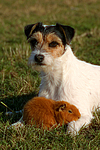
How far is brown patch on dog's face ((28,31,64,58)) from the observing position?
4730mm

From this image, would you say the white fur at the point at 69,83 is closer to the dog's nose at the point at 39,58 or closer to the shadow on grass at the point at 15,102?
the dog's nose at the point at 39,58

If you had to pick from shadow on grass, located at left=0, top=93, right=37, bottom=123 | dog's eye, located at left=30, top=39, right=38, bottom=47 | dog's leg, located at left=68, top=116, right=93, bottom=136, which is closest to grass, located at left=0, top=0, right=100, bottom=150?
shadow on grass, located at left=0, top=93, right=37, bottom=123

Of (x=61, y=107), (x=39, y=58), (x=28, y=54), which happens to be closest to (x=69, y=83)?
(x=61, y=107)

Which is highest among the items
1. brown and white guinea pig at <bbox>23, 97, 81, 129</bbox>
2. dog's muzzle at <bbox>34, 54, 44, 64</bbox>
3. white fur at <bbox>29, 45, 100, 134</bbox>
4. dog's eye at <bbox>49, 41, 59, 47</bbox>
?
dog's eye at <bbox>49, 41, 59, 47</bbox>

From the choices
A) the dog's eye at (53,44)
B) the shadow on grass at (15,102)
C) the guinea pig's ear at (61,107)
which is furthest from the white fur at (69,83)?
the shadow on grass at (15,102)

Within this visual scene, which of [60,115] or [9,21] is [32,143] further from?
[9,21]

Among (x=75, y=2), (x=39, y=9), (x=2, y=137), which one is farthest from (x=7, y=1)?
(x=2, y=137)

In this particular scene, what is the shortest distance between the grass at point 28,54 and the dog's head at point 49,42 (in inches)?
58.1

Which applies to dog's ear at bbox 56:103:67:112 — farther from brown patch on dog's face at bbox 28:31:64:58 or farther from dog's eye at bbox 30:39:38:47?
dog's eye at bbox 30:39:38:47

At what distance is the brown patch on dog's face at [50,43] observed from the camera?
473 centimetres

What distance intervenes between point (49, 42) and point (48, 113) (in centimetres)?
160

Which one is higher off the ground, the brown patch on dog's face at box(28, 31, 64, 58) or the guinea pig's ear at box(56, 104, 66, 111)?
the brown patch on dog's face at box(28, 31, 64, 58)

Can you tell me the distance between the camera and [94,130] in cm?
465

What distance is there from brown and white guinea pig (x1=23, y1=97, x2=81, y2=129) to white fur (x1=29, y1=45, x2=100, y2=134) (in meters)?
0.29
